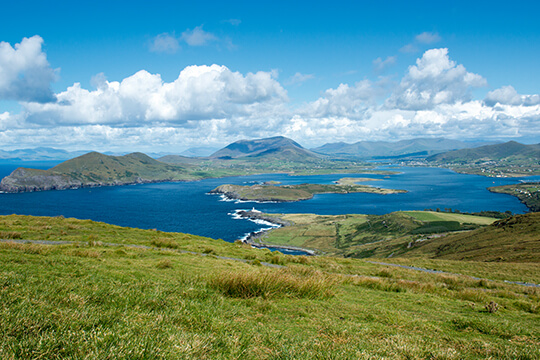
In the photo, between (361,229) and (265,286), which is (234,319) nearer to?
(265,286)

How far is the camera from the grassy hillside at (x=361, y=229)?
341 feet

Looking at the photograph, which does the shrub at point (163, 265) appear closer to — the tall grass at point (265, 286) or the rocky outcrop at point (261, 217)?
the tall grass at point (265, 286)

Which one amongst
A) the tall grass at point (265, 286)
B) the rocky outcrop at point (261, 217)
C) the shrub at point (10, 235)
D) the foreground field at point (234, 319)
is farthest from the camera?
the rocky outcrop at point (261, 217)

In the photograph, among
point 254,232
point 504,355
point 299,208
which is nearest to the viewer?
point 504,355

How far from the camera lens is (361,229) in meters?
125

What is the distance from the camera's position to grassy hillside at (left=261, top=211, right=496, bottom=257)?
10381cm

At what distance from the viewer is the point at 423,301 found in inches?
496

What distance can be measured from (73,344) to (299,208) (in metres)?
192

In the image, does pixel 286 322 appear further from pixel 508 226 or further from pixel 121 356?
pixel 508 226

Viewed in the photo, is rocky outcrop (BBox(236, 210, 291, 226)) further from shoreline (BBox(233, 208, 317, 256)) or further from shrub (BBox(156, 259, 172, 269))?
shrub (BBox(156, 259, 172, 269))

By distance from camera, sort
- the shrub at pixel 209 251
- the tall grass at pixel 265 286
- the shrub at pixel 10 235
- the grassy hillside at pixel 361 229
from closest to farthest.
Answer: the tall grass at pixel 265 286
the shrub at pixel 10 235
the shrub at pixel 209 251
the grassy hillside at pixel 361 229

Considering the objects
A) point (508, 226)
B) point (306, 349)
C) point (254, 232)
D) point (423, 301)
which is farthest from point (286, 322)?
point (254, 232)

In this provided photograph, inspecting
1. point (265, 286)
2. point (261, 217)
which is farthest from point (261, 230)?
point (265, 286)

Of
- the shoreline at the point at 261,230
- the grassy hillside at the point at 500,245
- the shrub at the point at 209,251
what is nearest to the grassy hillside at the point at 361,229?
the shoreline at the point at 261,230
